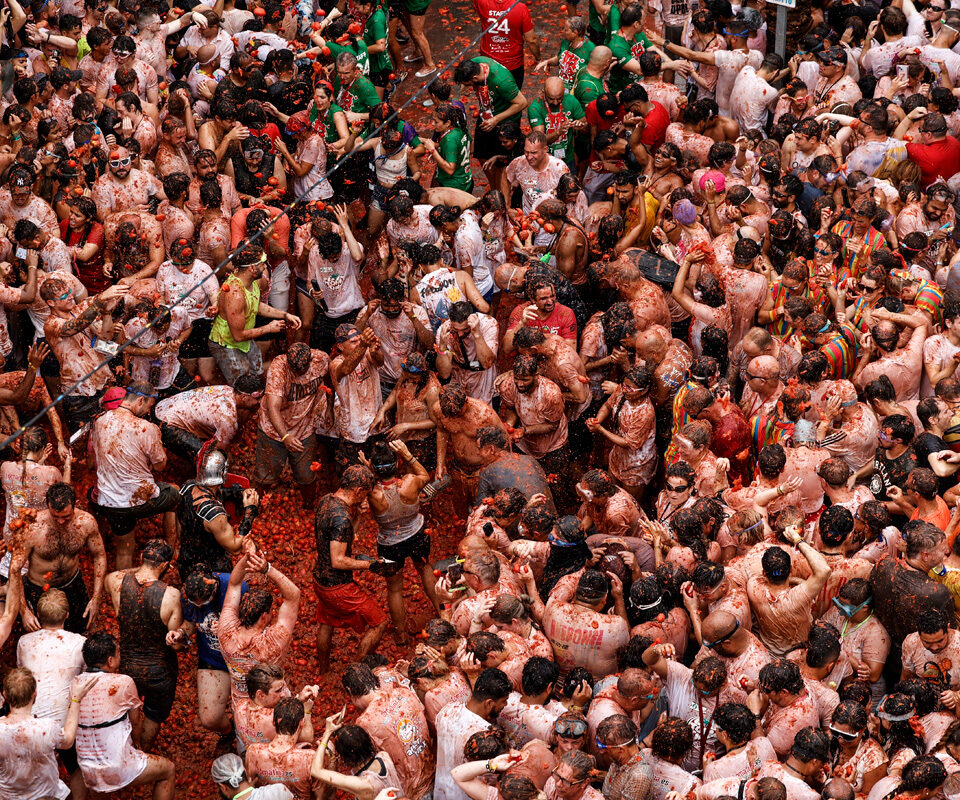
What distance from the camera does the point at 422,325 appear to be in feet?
34.2

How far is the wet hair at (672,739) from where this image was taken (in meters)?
6.96

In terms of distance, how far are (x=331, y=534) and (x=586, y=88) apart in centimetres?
611

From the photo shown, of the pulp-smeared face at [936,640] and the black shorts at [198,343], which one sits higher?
the black shorts at [198,343]

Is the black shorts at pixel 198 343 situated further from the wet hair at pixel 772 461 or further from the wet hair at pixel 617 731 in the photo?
the wet hair at pixel 617 731

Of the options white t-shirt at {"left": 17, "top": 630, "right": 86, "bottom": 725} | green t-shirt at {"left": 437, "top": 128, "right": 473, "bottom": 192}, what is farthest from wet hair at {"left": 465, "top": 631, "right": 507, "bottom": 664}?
green t-shirt at {"left": 437, "top": 128, "right": 473, "bottom": 192}

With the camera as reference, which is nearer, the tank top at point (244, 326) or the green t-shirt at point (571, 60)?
the tank top at point (244, 326)

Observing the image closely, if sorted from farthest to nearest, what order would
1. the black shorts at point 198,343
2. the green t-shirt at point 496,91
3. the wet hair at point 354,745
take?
the green t-shirt at point 496,91 → the black shorts at point 198,343 → the wet hair at point 354,745

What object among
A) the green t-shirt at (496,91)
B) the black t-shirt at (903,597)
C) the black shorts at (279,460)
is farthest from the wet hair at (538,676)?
the green t-shirt at (496,91)

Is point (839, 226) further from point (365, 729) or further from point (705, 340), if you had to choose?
point (365, 729)

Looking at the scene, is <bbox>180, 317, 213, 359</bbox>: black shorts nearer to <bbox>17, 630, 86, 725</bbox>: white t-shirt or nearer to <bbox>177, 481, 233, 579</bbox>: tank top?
<bbox>177, 481, 233, 579</bbox>: tank top

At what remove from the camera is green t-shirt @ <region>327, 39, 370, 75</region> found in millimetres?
13359

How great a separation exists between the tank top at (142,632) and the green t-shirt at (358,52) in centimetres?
675

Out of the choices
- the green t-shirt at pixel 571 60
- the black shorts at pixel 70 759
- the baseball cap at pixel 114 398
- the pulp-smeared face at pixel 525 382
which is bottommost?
the black shorts at pixel 70 759

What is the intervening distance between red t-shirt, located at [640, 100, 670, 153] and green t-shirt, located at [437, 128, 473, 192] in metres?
1.79
